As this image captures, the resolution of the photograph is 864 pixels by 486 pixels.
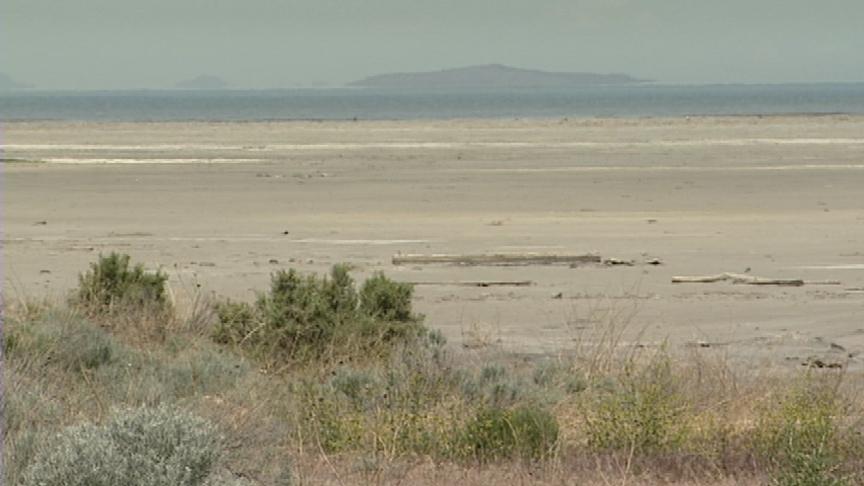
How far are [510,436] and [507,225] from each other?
16.9 metres

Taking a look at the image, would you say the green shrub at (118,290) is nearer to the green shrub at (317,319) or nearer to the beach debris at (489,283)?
the green shrub at (317,319)

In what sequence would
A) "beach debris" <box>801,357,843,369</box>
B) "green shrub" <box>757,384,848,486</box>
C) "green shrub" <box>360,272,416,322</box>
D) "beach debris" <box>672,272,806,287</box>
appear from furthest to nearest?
1. "beach debris" <box>672,272,806,287</box>
2. "green shrub" <box>360,272,416,322</box>
3. "beach debris" <box>801,357,843,369</box>
4. "green shrub" <box>757,384,848,486</box>

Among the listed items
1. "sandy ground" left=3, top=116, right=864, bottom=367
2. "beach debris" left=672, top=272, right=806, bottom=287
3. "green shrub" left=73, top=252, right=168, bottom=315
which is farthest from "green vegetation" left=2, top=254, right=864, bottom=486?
"beach debris" left=672, top=272, right=806, bottom=287

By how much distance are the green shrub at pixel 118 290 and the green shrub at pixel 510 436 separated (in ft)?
16.9

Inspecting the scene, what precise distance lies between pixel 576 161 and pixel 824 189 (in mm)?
11441

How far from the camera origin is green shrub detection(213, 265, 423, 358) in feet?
42.0

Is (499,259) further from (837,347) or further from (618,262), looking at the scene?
(837,347)

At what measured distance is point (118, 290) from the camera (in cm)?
1398

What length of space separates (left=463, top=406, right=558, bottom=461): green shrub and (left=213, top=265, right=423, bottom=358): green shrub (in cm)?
345

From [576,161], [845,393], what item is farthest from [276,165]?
[845,393]

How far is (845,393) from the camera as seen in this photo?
11000 millimetres

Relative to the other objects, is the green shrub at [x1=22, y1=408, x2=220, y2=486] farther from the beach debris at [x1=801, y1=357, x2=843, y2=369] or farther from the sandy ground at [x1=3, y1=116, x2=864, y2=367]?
the sandy ground at [x1=3, y1=116, x2=864, y2=367]

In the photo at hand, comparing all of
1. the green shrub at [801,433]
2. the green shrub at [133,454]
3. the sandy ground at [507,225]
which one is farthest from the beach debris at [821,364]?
the green shrub at [133,454]

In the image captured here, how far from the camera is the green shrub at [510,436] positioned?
901 cm
